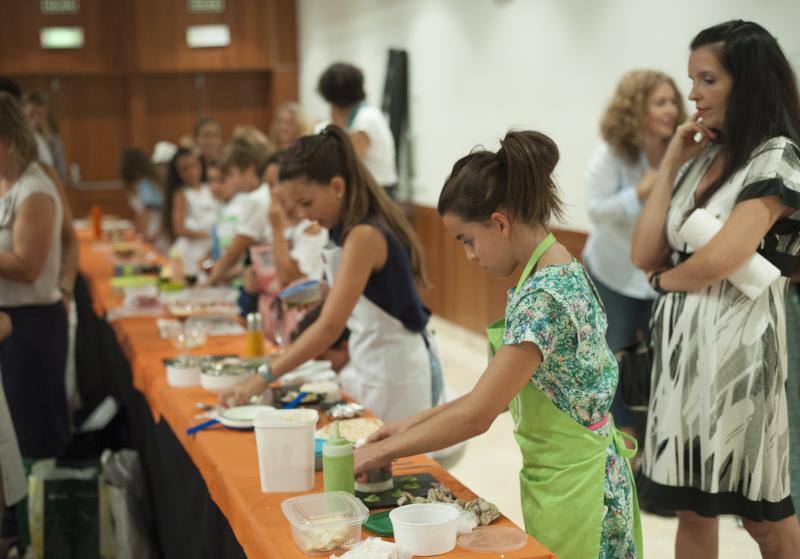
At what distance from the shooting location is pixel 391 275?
9.23ft

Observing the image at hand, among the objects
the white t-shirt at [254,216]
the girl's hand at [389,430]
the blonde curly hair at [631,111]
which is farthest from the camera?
the white t-shirt at [254,216]

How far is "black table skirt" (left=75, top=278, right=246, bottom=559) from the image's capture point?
7.36 feet

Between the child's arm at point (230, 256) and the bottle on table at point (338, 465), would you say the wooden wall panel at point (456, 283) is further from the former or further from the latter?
the bottle on table at point (338, 465)

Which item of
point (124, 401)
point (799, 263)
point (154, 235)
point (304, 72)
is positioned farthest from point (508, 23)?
point (304, 72)

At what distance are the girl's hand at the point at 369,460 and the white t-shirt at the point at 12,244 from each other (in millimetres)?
1983

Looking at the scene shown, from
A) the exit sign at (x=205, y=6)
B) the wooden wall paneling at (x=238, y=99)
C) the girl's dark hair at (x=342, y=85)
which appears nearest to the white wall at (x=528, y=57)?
the girl's dark hair at (x=342, y=85)

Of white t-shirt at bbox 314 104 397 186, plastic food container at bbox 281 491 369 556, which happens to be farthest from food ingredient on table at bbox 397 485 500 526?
white t-shirt at bbox 314 104 397 186

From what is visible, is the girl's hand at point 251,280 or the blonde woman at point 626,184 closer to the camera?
the blonde woman at point 626,184

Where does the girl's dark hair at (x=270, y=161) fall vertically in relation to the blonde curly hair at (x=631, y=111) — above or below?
below

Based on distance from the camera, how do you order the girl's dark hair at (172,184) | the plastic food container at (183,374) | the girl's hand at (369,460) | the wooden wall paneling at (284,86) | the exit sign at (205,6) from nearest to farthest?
1. the girl's hand at (369,460)
2. the plastic food container at (183,374)
3. the girl's dark hair at (172,184)
4. the exit sign at (205,6)
5. the wooden wall paneling at (284,86)

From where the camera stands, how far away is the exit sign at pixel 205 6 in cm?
1101

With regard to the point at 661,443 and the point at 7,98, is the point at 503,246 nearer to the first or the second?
the point at 661,443

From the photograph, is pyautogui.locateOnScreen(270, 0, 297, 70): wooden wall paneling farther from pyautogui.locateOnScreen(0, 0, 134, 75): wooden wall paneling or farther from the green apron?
the green apron

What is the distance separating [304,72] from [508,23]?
5543 millimetres
